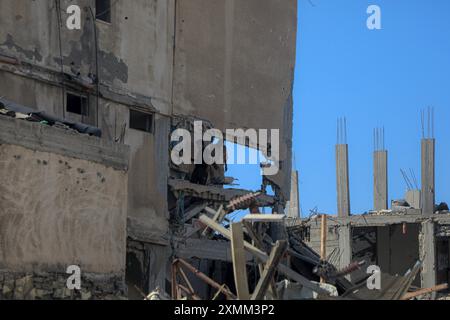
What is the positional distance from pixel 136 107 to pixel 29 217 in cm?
718

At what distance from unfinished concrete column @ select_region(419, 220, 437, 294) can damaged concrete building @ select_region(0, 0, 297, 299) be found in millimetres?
8284

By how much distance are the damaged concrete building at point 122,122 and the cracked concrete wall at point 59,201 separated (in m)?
0.02

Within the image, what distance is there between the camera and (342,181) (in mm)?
36500

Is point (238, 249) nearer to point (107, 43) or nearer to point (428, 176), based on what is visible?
point (107, 43)

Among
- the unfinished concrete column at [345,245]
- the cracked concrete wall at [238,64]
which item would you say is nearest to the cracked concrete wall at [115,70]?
the cracked concrete wall at [238,64]

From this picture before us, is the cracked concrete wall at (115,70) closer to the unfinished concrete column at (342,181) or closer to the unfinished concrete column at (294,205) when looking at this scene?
the unfinished concrete column at (342,181)

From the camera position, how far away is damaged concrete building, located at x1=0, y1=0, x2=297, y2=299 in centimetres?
1581

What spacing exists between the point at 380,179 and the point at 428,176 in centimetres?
372

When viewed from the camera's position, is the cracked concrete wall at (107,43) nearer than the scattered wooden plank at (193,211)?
Yes

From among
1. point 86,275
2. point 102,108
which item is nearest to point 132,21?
point 102,108

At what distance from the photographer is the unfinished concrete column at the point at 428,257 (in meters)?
32.3

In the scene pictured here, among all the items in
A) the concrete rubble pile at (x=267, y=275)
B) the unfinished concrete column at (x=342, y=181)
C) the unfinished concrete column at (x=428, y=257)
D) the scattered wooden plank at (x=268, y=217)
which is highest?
the unfinished concrete column at (x=342, y=181)

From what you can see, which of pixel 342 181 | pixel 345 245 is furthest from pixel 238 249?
pixel 342 181
